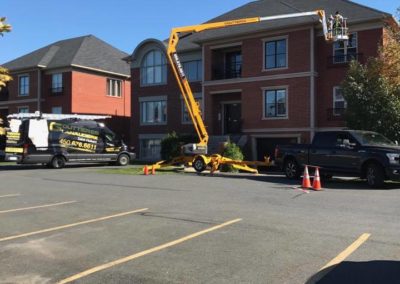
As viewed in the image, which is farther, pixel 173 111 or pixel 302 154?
pixel 173 111

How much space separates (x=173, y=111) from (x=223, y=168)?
47.0ft

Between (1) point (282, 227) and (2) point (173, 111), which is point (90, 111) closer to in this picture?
(2) point (173, 111)

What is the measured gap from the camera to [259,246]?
7570 millimetres

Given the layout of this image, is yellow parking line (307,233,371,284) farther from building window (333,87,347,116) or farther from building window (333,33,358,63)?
building window (333,33,358,63)

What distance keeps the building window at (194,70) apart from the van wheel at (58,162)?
37.9 feet

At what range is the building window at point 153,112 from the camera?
37.7 meters

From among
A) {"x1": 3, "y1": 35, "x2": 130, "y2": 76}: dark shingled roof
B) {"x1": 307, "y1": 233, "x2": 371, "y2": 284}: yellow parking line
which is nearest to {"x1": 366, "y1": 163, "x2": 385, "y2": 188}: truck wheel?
{"x1": 307, "y1": 233, "x2": 371, "y2": 284}: yellow parking line

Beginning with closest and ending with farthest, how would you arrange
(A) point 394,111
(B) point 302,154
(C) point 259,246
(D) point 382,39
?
1. (C) point 259,246
2. (B) point 302,154
3. (A) point 394,111
4. (D) point 382,39

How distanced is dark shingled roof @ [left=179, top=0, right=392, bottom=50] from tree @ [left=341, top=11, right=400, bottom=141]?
5373mm

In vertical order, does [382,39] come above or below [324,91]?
above

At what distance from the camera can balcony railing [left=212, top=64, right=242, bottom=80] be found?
33.0 meters

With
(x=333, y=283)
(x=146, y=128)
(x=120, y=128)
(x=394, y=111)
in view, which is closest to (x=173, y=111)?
(x=146, y=128)

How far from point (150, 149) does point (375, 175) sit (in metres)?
24.2

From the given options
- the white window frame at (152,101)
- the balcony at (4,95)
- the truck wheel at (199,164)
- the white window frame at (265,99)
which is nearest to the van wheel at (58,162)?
the truck wheel at (199,164)
